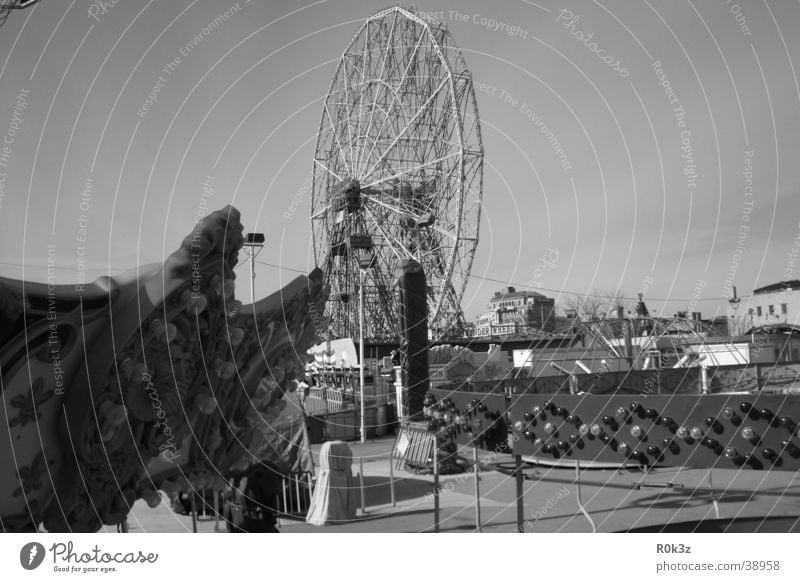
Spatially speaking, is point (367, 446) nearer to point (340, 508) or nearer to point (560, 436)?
point (340, 508)

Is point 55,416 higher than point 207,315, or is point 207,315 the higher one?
point 207,315

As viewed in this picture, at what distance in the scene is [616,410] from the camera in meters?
4.38

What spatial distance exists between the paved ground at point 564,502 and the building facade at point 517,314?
41.5 feet

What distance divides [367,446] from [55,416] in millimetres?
10623

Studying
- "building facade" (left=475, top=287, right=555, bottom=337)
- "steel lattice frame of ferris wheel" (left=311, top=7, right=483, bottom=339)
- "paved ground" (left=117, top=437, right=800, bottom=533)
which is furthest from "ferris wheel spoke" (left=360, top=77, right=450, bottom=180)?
"paved ground" (left=117, top=437, right=800, bottom=533)

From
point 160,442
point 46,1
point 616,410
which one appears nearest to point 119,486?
point 160,442

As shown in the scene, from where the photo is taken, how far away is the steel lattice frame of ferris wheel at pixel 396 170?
16078mm

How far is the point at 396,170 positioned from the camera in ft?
60.3

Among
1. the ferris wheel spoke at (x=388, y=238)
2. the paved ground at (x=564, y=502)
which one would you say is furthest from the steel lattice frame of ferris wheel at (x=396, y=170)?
the paved ground at (x=564, y=502)

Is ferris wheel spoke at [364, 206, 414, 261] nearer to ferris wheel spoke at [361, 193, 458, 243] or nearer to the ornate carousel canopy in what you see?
ferris wheel spoke at [361, 193, 458, 243]

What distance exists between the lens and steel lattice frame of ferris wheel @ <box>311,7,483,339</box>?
52.7 feet

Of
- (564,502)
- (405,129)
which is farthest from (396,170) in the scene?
(564,502)

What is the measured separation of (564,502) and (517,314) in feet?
74.2

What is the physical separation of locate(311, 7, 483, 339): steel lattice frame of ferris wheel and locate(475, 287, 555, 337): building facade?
374 centimetres
